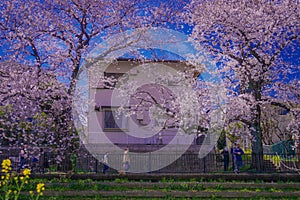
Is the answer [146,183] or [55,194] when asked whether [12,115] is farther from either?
[146,183]

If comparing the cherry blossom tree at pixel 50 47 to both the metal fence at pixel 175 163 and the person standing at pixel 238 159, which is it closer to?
the metal fence at pixel 175 163

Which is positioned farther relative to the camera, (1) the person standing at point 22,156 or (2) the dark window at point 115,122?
(2) the dark window at point 115,122

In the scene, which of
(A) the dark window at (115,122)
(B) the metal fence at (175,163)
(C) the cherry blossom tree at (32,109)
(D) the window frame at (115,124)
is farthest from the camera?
(A) the dark window at (115,122)

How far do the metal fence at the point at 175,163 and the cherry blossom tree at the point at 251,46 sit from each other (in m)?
0.82

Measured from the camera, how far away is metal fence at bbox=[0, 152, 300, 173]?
13453 millimetres

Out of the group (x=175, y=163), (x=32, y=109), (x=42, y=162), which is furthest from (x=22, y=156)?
(x=175, y=163)

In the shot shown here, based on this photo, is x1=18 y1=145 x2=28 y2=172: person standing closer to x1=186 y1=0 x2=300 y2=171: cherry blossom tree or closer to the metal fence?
the metal fence

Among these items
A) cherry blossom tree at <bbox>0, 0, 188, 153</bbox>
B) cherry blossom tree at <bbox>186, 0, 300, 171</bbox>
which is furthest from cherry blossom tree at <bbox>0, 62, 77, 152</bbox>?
cherry blossom tree at <bbox>186, 0, 300, 171</bbox>

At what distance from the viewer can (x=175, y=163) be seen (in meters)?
17.2

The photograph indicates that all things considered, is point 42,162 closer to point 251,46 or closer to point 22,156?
point 22,156

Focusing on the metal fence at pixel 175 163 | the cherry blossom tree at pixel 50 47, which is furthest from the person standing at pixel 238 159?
the cherry blossom tree at pixel 50 47

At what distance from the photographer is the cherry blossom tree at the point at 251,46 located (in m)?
15.6

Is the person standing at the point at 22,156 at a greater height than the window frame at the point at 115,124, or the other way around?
the window frame at the point at 115,124

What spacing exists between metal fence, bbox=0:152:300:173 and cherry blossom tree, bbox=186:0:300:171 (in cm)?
82
